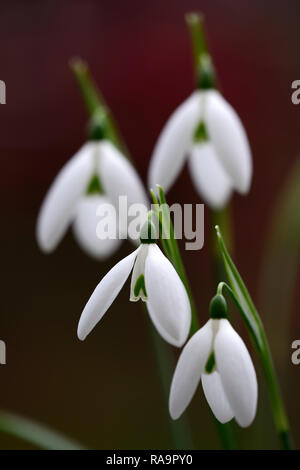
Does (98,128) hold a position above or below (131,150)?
below

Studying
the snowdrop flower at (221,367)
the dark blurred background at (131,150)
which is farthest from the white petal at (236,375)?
the dark blurred background at (131,150)

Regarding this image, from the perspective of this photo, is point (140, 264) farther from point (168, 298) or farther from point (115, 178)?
point (115, 178)

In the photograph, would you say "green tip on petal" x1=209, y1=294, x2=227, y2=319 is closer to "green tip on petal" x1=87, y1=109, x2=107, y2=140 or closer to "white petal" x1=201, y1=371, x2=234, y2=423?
"white petal" x1=201, y1=371, x2=234, y2=423

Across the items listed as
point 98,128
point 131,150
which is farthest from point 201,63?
point 131,150

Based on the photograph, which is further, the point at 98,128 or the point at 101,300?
the point at 98,128

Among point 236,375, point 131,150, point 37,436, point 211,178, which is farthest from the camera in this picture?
point 131,150

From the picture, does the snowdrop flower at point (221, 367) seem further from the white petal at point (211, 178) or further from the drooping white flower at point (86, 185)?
the white petal at point (211, 178)
